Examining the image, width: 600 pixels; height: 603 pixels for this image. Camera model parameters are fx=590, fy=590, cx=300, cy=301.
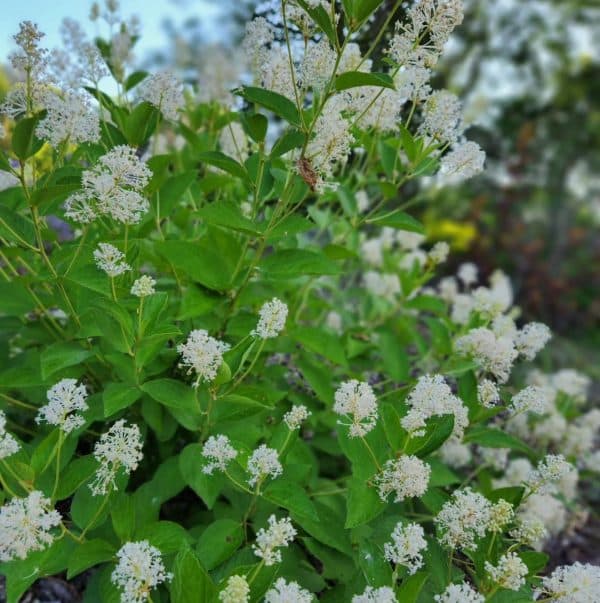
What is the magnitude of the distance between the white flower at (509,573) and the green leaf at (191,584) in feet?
1.77

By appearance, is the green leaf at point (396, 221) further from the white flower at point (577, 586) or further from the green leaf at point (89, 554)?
the green leaf at point (89, 554)

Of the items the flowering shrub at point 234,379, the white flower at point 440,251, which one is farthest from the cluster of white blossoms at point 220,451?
the white flower at point 440,251

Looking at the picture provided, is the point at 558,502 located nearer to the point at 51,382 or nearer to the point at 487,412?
the point at 487,412

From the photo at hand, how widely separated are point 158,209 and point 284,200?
1.34 feet

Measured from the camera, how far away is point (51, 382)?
5.03 ft

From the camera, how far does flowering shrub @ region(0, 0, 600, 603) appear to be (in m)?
1.18

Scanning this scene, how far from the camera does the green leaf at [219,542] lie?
130 cm

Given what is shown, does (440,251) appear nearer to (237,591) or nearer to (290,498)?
(290,498)

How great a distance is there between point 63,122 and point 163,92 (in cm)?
29

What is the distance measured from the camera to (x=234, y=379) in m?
1.57

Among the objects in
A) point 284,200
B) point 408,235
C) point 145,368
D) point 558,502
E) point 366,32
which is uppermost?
point 366,32

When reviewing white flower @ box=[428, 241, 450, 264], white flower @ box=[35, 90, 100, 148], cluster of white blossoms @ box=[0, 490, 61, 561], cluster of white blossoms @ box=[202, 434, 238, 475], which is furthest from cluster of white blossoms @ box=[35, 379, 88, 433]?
white flower @ box=[428, 241, 450, 264]

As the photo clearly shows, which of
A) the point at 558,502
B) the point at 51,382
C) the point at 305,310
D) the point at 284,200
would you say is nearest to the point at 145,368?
the point at 51,382

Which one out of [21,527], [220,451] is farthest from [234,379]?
[21,527]
